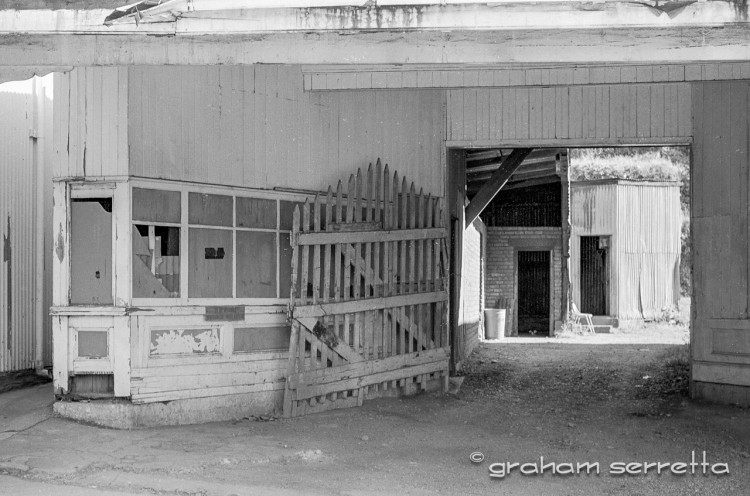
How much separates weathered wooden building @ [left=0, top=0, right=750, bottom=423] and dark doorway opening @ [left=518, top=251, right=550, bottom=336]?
38.7 ft

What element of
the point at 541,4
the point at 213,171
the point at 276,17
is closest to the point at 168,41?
the point at 276,17

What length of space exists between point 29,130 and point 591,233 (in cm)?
1807

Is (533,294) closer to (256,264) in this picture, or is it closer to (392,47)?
(256,264)

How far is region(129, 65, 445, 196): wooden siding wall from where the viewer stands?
8.20 metres

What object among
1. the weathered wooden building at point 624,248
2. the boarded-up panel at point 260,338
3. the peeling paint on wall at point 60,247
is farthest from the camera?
the weathered wooden building at point 624,248

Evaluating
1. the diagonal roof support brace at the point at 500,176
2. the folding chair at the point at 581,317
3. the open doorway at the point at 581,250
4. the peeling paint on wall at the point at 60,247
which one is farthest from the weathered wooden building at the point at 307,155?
the folding chair at the point at 581,317

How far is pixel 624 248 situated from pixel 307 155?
1692 centimetres

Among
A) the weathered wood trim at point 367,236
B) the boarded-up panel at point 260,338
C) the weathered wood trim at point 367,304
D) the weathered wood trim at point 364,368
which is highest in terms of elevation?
the weathered wood trim at point 367,236

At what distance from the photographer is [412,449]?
768 centimetres

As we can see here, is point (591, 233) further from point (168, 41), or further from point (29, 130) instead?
point (168, 41)

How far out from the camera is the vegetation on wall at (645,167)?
30406 millimetres

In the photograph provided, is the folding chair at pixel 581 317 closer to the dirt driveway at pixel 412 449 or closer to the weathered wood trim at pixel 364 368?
the dirt driveway at pixel 412 449

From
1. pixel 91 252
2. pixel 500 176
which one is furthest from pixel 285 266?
pixel 500 176

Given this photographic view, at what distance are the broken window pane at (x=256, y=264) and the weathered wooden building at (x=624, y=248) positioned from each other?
638 inches
